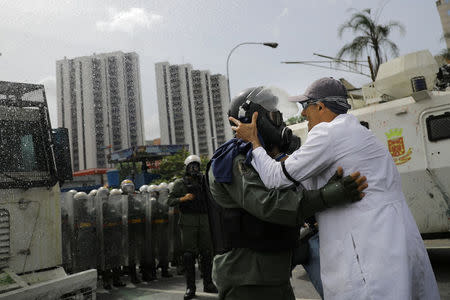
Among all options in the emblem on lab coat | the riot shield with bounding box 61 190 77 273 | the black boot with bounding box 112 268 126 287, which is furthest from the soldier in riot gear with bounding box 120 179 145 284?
the emblem on lab coat

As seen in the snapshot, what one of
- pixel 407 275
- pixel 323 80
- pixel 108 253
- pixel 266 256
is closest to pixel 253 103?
pixel 323 80

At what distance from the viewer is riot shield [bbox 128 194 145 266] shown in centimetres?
Result: 667

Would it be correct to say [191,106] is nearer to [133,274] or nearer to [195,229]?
[133,274]

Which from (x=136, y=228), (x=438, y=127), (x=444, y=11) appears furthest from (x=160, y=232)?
(x=444, y=11)

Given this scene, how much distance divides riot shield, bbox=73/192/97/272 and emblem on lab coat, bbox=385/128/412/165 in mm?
4629

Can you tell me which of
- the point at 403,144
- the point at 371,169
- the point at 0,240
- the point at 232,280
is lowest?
the point at 232,280

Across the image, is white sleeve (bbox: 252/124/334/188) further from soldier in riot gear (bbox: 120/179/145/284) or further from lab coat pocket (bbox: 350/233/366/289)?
soldier in riot gear (bbox: 120/179/145/284)

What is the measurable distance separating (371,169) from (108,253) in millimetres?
5523

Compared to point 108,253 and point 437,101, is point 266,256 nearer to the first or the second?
point 437,101

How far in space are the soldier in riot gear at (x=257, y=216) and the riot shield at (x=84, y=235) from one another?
4.60 meters

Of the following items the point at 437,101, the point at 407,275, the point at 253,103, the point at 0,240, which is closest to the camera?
the point at 407,275

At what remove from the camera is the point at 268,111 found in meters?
2.24

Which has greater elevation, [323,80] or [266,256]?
[323,80]

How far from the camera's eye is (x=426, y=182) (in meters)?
4.94
